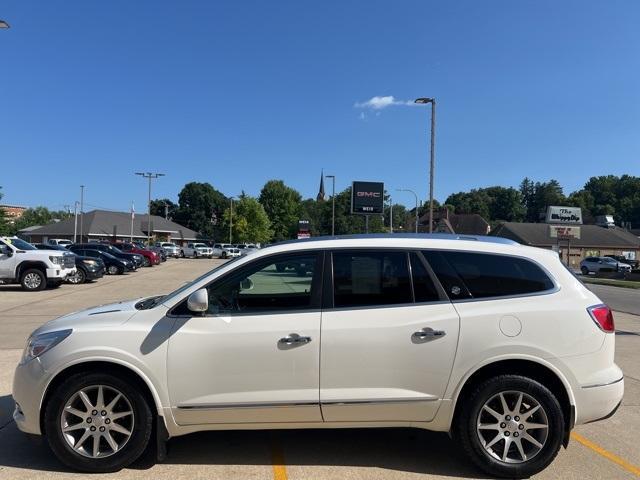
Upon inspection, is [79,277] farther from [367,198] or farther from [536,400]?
[367,198]

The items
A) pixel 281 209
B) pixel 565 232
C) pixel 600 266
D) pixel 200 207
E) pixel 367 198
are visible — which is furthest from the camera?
pixel 200 207

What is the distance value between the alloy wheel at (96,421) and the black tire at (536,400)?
8.47 feet

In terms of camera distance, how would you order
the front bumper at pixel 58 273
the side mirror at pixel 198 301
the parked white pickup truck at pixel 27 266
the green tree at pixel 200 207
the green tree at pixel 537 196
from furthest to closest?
the green tree at pixel 537 196, the green tree at pixel 200 207, the front bumper at pixel 58 273, the parked white pickup truck at pixel 27 266, the side mirror at pixel 198 301

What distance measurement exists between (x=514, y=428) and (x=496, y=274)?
1185 millimetres

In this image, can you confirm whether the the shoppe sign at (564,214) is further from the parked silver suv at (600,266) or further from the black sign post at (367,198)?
the black sign post at (367,198)

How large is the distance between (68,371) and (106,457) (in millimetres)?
705

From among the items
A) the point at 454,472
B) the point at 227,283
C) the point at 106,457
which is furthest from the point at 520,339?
the point at 106,457

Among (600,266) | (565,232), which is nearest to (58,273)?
(600,266)

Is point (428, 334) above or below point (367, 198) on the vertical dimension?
below

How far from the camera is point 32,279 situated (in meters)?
19.3

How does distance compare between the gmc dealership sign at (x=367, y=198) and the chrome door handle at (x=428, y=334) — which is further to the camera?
the gmc dealership sign at (x=367, y=198)

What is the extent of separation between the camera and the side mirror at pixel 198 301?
3.96 metres

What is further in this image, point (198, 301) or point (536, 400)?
point (536, 400)

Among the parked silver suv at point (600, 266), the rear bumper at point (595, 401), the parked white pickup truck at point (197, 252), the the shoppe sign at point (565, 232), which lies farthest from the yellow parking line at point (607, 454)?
the parked white pickup truck at point (197, 252)
